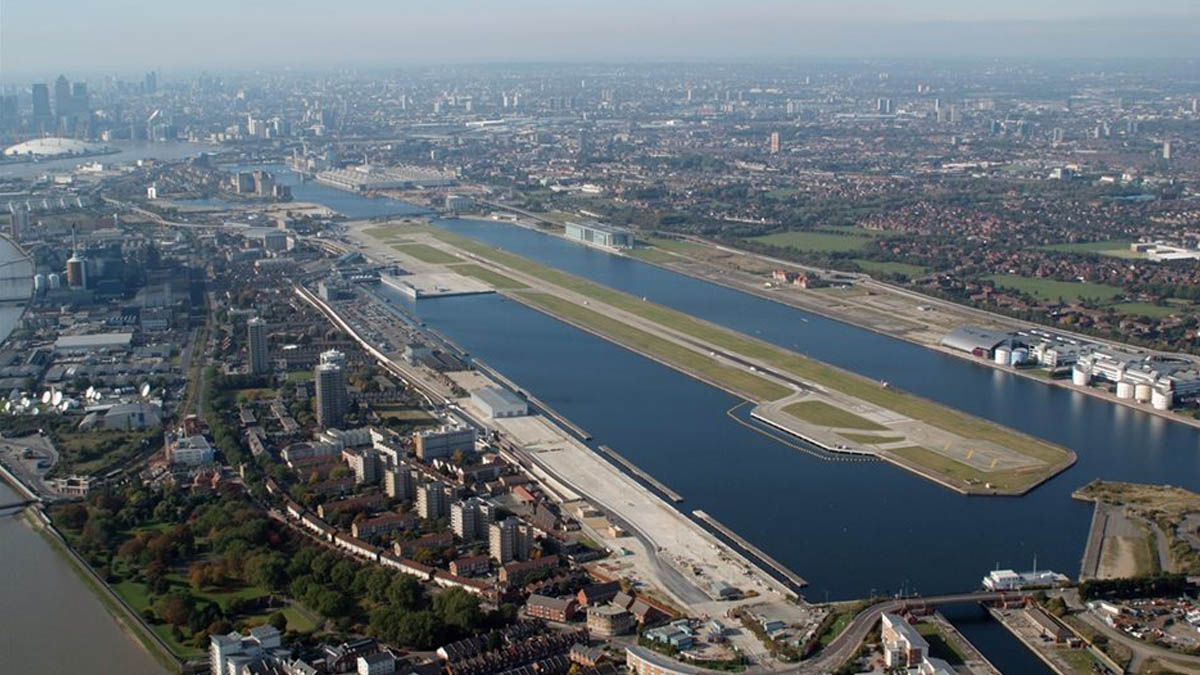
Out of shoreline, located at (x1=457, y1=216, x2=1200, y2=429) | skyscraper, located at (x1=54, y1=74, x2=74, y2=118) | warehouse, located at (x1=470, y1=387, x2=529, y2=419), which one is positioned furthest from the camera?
skyscraper, located at (x1=54, y1=74, x2=74, y2=118)

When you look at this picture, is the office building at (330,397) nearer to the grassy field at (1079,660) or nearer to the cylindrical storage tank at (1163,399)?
the grassy field at (1079,660)

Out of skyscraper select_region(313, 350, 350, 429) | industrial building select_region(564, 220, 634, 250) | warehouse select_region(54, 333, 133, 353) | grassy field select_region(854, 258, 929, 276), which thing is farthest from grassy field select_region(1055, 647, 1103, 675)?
industrial building select_region(564, 220, 634, 250)

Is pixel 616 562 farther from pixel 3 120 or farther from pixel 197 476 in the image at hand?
pixel 3 120

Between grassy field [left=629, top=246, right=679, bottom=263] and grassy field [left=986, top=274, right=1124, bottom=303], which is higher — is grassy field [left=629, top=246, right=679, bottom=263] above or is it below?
below

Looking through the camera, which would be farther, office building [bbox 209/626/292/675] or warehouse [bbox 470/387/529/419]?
warehouse [bbox 470/387/529/419]

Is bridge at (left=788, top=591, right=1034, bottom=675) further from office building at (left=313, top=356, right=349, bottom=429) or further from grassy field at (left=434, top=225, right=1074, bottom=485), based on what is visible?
office building at (left=313, top=356, right=349, bottom=429)

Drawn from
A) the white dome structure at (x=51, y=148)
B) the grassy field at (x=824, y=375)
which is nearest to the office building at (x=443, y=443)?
the grassy field at (x=824, y=375)

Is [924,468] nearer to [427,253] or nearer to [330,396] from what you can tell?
[330,396]

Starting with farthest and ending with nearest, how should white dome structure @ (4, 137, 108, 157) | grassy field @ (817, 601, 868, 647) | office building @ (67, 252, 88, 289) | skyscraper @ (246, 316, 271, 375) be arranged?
white dome structure @ (4, 137, 108, 157) → office building @ (67, 252, 88, 289) → skyscraper @ (246, 316, 271, 375) → grassy field @ (817, 601, 868, 647)
